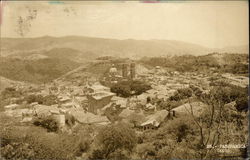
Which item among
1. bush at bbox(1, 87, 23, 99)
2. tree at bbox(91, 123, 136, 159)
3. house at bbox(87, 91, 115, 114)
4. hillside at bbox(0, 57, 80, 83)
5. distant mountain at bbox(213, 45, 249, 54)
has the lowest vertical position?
tree at bbox(91, 123, 136, 159)

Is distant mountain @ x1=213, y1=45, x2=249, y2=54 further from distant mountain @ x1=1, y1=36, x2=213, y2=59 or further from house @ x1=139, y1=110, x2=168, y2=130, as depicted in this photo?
house @ x1=139, y1=110, x2=168, y2=130

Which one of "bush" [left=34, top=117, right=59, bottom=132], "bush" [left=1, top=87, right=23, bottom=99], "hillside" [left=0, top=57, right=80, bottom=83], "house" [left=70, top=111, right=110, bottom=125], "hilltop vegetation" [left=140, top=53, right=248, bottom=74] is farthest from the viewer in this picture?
"hilltop vegetation" [left=140, top=53, right=248, bottom=74]

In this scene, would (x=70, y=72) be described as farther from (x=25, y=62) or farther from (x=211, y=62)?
(x=211, y=62)

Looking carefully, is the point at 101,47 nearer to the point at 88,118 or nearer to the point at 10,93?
the point at 88,118

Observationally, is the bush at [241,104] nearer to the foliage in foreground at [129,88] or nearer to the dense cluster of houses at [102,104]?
the dense cluster of houses at [102,104]

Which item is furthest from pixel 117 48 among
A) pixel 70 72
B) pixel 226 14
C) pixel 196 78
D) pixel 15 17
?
pixel 226 14

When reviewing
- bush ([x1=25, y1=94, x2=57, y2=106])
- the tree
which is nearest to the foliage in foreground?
the tree

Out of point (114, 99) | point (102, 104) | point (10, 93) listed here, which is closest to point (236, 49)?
point (114, 99)
